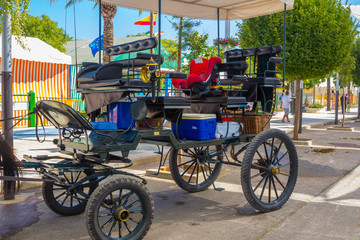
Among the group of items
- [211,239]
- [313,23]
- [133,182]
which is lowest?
[211,239]

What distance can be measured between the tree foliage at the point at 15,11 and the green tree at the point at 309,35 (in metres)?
6.97

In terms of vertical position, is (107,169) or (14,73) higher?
(14,73)

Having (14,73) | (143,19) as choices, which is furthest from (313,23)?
→ (143,19)

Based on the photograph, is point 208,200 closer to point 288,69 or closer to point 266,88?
point 266,88

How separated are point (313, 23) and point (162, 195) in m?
7.80

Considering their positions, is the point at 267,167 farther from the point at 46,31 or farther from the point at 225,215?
the point at 46,31

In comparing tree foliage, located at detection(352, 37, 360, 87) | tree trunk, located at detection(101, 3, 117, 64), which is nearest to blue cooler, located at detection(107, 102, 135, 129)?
tree trunk, located at detection(101, 3, 117, 64)

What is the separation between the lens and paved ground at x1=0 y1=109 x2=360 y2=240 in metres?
4.13

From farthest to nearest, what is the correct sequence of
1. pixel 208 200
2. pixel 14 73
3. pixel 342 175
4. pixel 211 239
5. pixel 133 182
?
pixel 14 73 → pixel 342 175 → pixel 208 200 → pixel 211 239 → pixel 133 182

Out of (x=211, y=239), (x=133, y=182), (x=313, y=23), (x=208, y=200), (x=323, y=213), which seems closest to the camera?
(x=133, y=182)

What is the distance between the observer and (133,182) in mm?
3641

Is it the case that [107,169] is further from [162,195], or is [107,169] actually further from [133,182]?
[162,195]

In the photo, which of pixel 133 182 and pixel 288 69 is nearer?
pixel 133 182

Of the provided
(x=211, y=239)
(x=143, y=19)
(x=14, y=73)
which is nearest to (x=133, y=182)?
(x=211, y=239)
